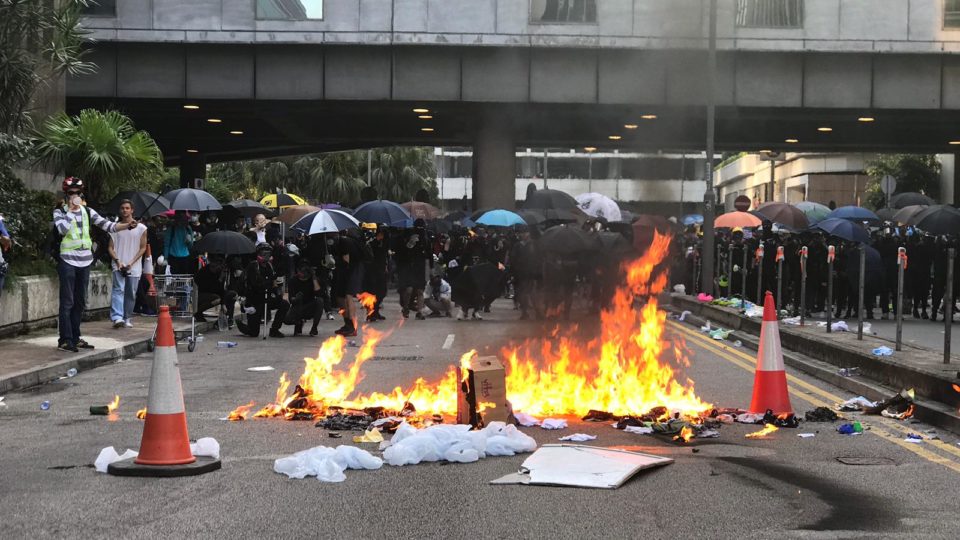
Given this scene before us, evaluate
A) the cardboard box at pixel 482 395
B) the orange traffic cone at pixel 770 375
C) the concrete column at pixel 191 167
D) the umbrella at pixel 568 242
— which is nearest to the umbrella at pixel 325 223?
the umbrella at pixel 568 242

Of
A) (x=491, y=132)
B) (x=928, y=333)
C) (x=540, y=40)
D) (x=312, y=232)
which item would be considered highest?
(x=540, y=40)

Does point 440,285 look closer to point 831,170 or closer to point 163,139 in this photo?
point 163,139

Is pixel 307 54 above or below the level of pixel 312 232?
above

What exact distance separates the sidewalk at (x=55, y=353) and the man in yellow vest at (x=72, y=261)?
0.25m

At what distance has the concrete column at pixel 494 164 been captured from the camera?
37469mm

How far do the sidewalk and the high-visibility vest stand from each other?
3.91 ft

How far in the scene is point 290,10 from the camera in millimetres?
34531

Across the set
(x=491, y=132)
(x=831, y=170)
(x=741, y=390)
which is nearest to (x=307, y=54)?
(x=491, y=132)

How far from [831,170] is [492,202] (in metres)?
44.2

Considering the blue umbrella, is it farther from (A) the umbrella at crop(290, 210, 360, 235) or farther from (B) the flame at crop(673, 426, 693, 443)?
(B) the flame at crop(673, 426, 693, 443)

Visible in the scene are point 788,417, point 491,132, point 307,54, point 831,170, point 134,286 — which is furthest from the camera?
point 831,170

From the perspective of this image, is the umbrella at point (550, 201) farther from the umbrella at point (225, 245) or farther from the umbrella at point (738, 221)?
the umbrella at point (225, 245)

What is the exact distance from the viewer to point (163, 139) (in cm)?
4888

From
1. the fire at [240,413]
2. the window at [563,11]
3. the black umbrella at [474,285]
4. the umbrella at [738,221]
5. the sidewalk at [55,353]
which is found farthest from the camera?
the umbrella at [738,221]
